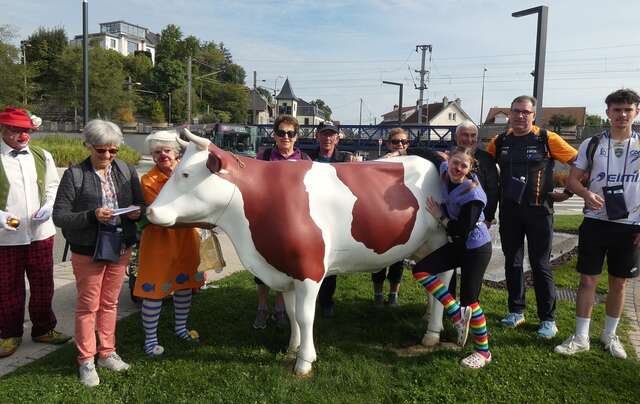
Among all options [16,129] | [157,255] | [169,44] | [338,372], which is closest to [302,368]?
[338,372]

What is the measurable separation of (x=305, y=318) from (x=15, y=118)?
2.61 metres

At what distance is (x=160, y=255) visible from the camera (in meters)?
3.67

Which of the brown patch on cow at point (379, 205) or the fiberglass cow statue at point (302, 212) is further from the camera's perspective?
the brown patch on cow at point (379, 205)

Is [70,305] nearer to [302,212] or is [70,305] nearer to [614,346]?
[302,212]

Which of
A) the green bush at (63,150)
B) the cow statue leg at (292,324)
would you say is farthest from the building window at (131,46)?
the cow statue leg at (292,324)

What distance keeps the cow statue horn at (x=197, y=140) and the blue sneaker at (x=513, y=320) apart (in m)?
3.24

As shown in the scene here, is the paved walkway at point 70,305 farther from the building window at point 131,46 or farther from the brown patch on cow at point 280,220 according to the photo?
the building window at point 131,46

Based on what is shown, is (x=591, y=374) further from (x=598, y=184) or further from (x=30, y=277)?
(x=30, y=277)

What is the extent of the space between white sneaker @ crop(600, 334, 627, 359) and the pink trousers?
392cm

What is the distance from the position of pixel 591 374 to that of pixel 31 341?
4.64m

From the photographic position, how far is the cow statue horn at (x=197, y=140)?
3088 millimetres

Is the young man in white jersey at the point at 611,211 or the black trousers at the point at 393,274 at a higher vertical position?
the young man in white jersey at the point at 611,211

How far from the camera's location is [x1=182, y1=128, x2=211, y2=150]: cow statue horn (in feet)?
10.1

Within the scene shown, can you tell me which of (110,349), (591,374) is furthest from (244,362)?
(591,374)
